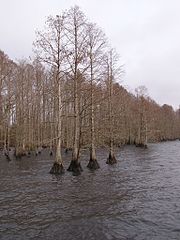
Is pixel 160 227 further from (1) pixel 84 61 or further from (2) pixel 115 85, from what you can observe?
(2) pixel 115 85

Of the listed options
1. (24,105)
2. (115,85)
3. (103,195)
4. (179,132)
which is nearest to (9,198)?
(103,195)

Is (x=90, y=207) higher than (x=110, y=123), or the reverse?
(x=110, y=123)

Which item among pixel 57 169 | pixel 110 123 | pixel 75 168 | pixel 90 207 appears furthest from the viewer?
pixel 110 123

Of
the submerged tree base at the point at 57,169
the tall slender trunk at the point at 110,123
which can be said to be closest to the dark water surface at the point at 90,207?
the submerged tree base at the point at 57,169

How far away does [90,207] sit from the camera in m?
15.1

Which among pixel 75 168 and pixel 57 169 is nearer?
pixel 57 169

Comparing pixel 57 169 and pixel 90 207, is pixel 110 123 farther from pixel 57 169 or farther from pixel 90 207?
pixel 90 207

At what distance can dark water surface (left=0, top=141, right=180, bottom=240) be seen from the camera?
11.5 m

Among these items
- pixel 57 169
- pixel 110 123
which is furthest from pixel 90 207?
pixel 110 123

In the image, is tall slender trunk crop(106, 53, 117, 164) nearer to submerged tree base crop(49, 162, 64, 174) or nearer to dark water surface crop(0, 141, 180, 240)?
submerged tree base crop(49, 162, 64, 174)

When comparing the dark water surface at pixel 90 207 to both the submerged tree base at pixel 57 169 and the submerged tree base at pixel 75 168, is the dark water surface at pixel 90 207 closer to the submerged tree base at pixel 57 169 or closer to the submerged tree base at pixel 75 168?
the submerged tree base at pixel 57 169

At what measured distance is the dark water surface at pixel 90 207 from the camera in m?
11.5

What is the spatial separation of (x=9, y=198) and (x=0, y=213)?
10.3 ft

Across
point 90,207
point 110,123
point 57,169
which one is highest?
point 110,123
